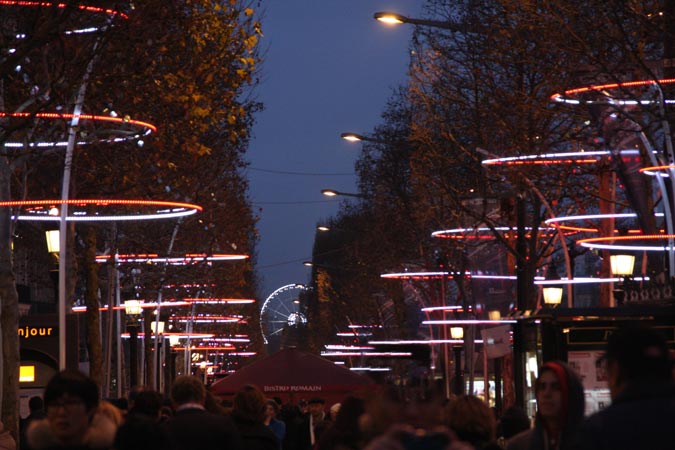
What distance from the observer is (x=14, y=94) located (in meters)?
26.1

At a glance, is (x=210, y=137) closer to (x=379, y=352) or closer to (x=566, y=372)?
(x=379, y=352)

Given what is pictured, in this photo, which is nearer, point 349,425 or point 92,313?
point 349,425

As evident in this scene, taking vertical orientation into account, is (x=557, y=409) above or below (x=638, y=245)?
below

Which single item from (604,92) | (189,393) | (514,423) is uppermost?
(604,92)

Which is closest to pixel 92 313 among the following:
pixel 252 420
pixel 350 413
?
pixel 252 420

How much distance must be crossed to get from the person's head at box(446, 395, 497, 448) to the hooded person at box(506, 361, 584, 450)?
→ 899 millimetres

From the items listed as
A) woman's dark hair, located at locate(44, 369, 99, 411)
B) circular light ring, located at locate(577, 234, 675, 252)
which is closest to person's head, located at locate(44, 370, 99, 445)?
woman's dark hair, located at locate(44, 369, 99, 411)

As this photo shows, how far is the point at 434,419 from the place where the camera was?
6.43 m

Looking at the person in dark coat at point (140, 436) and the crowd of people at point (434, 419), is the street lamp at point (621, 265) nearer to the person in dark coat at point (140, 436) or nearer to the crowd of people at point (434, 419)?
the crowd of people at point (434, 419)

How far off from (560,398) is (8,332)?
674 inches

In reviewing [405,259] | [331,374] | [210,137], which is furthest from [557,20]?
[405,259]

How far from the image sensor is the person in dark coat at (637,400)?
6.41 meters

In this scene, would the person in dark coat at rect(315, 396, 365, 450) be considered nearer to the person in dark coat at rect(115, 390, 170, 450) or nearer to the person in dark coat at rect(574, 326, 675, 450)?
the person in dark coat at rect(115, 390, 170, 450)

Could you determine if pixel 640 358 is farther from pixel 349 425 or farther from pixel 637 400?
pixel 349 425
